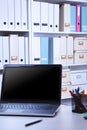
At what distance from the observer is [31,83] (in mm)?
1491

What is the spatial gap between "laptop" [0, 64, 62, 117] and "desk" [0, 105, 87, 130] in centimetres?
14

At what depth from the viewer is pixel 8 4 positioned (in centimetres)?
230

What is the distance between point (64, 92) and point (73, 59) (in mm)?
406

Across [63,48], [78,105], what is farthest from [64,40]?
[78,105]

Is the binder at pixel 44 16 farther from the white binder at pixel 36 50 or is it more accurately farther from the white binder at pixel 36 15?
the white binder at pixel 36 50

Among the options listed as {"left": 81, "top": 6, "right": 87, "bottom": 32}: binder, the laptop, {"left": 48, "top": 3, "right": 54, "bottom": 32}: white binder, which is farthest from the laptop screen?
{"left": 81, "top": 6, "right": 87, "bottom": 32}: binder

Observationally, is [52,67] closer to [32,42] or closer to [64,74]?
[32,42]

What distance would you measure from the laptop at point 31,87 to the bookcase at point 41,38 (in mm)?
837

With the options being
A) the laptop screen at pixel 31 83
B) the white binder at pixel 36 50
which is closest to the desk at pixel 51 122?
the laptop screen at pixel 31 83

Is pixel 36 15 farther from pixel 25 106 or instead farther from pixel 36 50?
pixel 25 106

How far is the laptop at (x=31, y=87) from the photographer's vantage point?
4.78 feet

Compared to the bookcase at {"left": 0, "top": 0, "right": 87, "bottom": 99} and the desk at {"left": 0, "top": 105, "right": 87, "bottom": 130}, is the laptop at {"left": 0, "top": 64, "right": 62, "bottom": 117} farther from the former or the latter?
the bookcase at {"left": 0, "top": 0, "right": 87, "bottom": 99}

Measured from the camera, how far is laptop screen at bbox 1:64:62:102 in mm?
1465

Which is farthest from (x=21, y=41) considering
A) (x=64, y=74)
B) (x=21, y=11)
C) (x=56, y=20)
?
(x=64, y=74)
